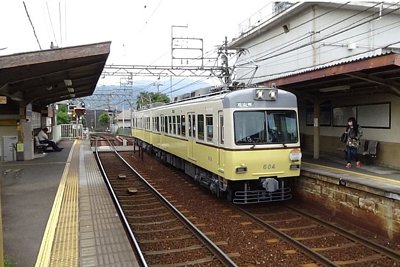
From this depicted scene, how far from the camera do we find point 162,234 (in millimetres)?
7805

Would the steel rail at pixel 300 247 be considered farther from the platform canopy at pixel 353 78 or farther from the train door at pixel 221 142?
the platform canopy at pixel 353 78

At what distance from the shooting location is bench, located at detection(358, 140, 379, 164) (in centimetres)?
1124

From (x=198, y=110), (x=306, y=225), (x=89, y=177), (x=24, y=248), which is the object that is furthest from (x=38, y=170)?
(x=306, y=225)

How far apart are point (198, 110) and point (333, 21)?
31.8ft

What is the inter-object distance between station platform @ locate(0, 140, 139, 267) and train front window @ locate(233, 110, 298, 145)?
320 cm

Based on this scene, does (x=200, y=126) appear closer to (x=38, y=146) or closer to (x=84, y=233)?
(x=84, y=233)

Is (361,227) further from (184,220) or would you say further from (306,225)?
(184,220)

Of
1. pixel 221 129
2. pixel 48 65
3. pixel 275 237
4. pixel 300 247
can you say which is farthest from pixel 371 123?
pixel 48 65

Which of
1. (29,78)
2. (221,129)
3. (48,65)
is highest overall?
(48,65)

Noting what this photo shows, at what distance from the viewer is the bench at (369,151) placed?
11242 mm

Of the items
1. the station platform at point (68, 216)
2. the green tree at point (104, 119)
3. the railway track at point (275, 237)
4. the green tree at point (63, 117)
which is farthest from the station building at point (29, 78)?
the green tree at point (104, 119)

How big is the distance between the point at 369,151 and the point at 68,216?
→ 8002 millimetres

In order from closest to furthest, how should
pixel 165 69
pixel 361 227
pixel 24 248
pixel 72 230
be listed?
pixel 24 248
pixel 72 230
pixel 361 227
pixel 165 69

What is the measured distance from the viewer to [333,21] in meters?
17.8
